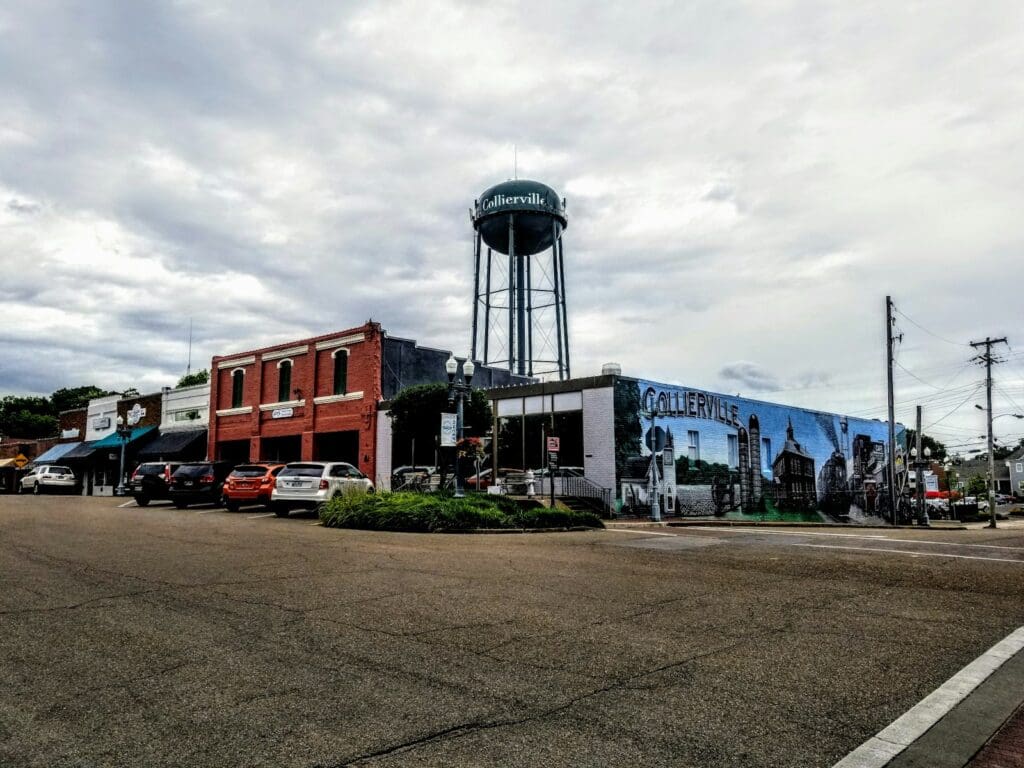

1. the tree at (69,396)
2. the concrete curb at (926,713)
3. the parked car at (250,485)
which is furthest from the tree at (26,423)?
the concrete curb at (926,713)

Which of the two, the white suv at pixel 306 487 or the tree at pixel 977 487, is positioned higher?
the white suv at pixel 306 487

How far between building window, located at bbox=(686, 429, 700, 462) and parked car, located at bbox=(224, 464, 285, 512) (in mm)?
→ 15804

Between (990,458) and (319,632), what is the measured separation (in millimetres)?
44606

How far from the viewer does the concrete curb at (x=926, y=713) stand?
3721mm

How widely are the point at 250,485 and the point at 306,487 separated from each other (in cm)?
289

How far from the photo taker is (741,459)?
112ft

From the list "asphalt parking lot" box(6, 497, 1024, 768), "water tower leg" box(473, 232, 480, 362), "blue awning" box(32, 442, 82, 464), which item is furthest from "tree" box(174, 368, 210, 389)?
"asphalt parking lot" box(6, 497, 1024, 768)

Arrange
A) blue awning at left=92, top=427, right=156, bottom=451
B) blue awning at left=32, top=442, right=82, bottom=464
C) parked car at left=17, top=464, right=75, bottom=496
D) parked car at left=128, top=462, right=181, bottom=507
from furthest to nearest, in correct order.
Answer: blue awning at left=32, top=442, right=82, bottom=464, blue awning at left=92, top=427, right=156, bottom=451, parked car at left=17, top=464, right=75, bottom=496, parked car at left=128, top=462, right=181, bottom=507

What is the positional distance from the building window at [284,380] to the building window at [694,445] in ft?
61.8

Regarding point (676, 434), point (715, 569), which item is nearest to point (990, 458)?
point (676, 434)

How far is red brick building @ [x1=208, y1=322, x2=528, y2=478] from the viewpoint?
33125 mm

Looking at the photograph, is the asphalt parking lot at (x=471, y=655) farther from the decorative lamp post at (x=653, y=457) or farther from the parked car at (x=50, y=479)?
the parked car at (x=50, y=479)

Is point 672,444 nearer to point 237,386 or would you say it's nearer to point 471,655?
point 237,386

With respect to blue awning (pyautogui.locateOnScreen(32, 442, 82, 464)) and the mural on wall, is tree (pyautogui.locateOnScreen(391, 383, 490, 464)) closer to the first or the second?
the mural on wall
